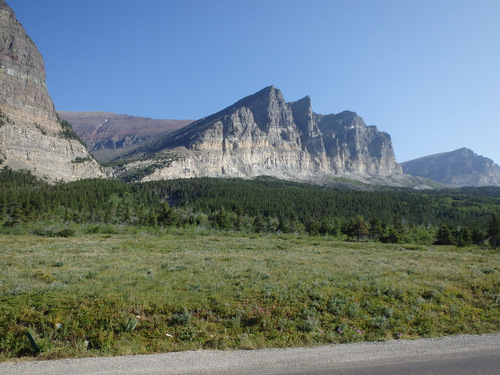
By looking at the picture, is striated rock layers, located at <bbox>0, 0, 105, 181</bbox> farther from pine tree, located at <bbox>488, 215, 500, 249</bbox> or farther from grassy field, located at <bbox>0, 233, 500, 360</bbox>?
pine tree, located at <bbox>488, 215, 500, 249</bbox>

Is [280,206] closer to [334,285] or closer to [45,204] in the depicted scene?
[45,204]

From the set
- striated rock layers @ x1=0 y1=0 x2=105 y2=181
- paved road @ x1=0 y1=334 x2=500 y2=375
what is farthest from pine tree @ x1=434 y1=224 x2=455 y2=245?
striated rock layers @ x1=0 y1=0 x2=105 y2=181

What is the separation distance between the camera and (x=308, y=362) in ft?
29.2

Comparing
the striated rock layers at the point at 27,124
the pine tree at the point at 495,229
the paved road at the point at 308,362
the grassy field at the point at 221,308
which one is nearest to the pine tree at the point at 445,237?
the pine tree at the point at 495,229

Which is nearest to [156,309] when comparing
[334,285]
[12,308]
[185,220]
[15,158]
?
[12,308]

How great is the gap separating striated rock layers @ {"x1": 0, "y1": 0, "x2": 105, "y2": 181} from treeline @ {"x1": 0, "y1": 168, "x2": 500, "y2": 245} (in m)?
21.9

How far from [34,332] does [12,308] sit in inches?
102

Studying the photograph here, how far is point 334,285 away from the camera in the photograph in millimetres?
16484

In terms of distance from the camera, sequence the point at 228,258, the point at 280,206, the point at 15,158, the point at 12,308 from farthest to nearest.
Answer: the point at 15,158
the point at 280,206
the point at 228,258
the point at 12,308

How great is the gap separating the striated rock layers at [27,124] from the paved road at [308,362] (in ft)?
623

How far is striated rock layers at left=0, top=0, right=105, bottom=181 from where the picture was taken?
15912cm

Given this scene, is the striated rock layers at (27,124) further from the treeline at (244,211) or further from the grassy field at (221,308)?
the grassy field at (221,308)

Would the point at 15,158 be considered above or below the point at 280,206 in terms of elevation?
above

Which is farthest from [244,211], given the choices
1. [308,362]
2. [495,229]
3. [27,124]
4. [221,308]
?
[27,124]
